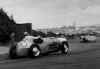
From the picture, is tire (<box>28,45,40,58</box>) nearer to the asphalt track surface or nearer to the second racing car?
the second racing car

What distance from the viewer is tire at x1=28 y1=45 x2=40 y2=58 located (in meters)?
12.4

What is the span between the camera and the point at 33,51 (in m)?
→ 12.6

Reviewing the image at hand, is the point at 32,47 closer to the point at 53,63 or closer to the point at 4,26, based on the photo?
the point at 53,63

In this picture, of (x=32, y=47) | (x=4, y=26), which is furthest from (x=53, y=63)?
(x=4, y=26)

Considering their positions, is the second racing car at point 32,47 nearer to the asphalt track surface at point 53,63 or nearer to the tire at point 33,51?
the tire at point 33,51

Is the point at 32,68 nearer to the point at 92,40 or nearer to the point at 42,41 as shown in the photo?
the point at 42,41

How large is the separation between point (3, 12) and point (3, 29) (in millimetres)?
2762

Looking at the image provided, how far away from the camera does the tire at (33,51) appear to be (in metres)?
12.4

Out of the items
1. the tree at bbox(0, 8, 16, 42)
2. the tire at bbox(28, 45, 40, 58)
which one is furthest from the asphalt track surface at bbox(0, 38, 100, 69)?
the tree at bbox(0, 8, 16, 42)

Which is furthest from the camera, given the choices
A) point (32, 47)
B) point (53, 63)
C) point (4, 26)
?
point (4, 26)

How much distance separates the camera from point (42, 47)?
512 inches

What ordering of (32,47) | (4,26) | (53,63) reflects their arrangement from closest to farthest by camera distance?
(53,63) → (32,47) → (4,26)

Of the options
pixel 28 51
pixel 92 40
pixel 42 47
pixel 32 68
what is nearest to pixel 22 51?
pixel 28 51

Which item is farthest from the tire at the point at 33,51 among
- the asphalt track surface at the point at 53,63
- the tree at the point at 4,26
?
the tree at the point at 4,26
